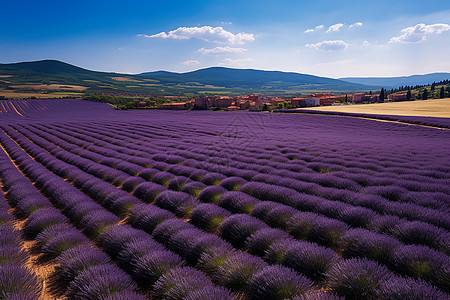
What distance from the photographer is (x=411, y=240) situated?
2.88 metres

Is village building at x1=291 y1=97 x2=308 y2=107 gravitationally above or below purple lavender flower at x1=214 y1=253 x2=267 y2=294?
above

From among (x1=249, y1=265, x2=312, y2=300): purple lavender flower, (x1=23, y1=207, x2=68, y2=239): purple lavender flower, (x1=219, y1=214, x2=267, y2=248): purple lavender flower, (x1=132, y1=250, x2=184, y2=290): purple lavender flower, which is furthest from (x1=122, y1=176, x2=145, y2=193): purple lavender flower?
(x1=249, y1=265, x2=312, y2=300): purple lavender flower

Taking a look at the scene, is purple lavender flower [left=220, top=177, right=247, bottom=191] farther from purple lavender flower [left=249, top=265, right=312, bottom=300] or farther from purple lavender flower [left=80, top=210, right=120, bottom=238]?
purple lavender flower [left=249, top=265, right=312, bottom=300]

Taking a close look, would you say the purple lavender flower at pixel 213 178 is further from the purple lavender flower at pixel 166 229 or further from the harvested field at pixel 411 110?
the harvested field at pixel 411 110

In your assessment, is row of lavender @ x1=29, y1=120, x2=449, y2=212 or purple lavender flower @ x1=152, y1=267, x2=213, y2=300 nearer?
purple lavender flower @ x1=152, y1=267, x2=213, y2=300

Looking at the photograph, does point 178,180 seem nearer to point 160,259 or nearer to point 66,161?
point 160,259

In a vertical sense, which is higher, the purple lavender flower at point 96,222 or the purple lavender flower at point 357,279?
the purple lavender flower at point 357,279

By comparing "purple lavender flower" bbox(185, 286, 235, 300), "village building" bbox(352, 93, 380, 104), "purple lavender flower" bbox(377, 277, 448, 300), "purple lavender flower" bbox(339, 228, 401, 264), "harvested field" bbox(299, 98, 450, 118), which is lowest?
"purple lavender flower" bbox(185, 286, 235, 300)

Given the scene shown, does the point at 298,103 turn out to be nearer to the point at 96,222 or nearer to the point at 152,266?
the point at 96,222

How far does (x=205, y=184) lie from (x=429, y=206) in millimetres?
4226

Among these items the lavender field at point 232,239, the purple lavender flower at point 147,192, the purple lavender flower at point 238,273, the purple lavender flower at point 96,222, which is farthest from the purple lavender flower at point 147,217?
the purple lavender flower at point 238,273

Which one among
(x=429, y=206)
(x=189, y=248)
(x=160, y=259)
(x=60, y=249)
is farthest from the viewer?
(x=429, y=206)

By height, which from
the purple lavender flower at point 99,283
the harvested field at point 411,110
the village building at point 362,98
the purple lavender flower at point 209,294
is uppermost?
the village building at point 362,98

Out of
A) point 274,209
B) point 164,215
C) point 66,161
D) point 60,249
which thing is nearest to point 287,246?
point 274,209
